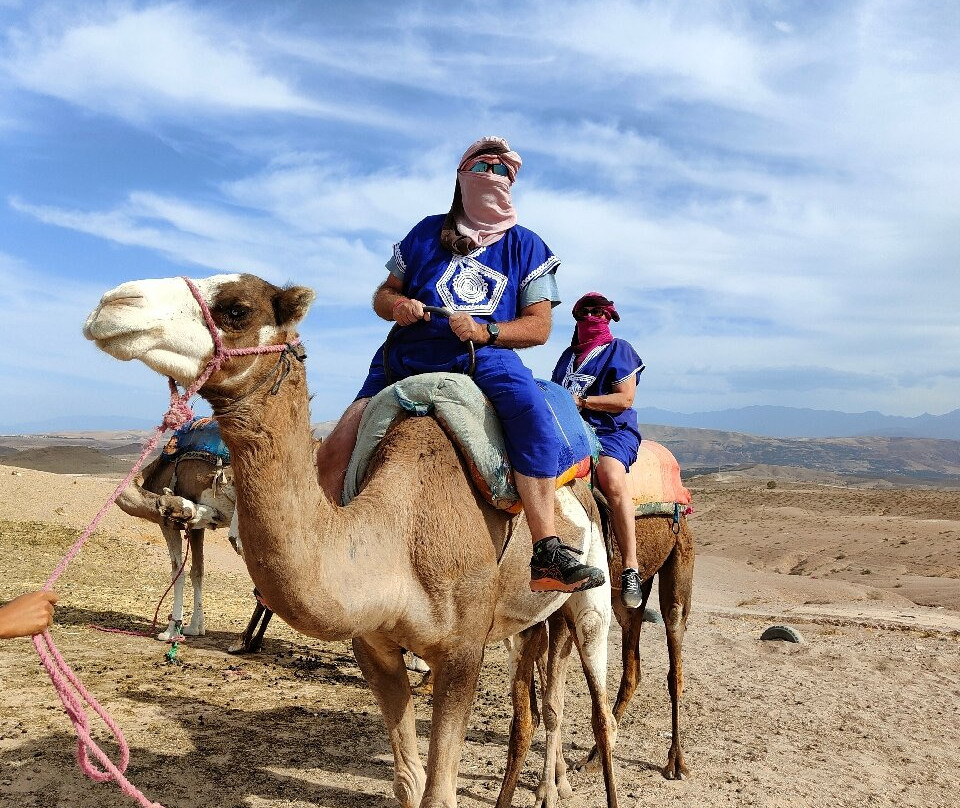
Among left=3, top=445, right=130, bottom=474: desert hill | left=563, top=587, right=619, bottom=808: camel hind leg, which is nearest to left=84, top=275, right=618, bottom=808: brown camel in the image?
left=563, top=587, right=619, bottom=808: camel hind leg

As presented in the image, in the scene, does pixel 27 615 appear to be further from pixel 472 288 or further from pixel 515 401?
pixel 472 288

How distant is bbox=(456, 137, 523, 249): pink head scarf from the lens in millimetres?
4129

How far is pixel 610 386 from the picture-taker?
18.7 feet

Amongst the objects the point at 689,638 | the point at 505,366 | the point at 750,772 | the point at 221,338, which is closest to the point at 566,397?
the point at 505,366

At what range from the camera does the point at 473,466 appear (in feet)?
12.0

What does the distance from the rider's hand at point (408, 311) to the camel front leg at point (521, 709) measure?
221cm

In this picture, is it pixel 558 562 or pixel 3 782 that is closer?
pixel 558 562

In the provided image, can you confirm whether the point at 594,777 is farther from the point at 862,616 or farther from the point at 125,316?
the point at 862,616

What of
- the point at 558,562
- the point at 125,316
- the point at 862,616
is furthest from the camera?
the point at 862,616

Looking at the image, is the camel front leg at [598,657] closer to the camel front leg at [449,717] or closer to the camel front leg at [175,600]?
the camel front leg at [449,717]

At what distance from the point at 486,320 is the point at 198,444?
6080mm

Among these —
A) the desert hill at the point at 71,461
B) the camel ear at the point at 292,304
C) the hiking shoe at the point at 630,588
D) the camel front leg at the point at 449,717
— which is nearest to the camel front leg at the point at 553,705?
the hiking shoe at the point at 630,588

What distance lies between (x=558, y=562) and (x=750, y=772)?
3.33 metres

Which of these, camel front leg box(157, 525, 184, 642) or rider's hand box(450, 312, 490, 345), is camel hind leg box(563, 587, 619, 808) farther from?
camel front leg box(157, 525, 184, 642)
